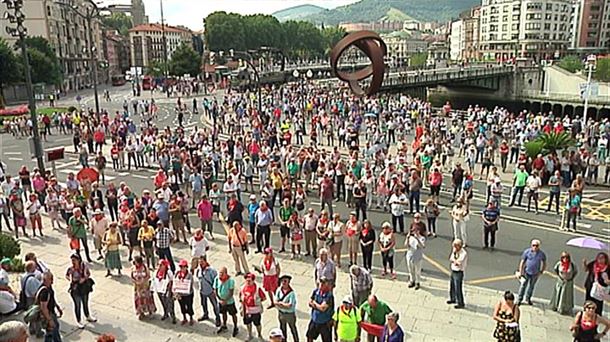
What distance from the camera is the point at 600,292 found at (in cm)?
995

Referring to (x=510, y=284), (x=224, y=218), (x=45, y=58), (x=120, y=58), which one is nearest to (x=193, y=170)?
(x=224, y=218)

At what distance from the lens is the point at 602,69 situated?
77.5m

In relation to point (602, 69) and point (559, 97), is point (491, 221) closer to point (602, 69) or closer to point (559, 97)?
point (559, 97)

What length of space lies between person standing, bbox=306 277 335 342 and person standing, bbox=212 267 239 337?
5.61 feet

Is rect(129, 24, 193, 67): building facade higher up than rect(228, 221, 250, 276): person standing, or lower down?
higher up

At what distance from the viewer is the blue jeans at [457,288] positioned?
35.8 feet

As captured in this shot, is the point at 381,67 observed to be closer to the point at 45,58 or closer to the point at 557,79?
the point at 45,58

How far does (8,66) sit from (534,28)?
11828cm

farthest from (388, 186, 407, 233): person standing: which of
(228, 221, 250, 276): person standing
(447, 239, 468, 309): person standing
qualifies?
(228, 221, 250, 276): person standing

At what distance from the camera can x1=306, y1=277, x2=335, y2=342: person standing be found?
29.2 feet

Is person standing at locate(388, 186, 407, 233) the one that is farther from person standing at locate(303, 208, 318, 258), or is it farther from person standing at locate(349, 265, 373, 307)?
person standing at locate(349, 265, 373, 307)

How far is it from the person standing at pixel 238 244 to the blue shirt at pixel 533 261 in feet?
20.8

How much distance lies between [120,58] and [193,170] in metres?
149

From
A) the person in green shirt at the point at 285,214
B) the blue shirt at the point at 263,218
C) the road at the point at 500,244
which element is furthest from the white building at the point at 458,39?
the blue shirt at the point at 263,218
